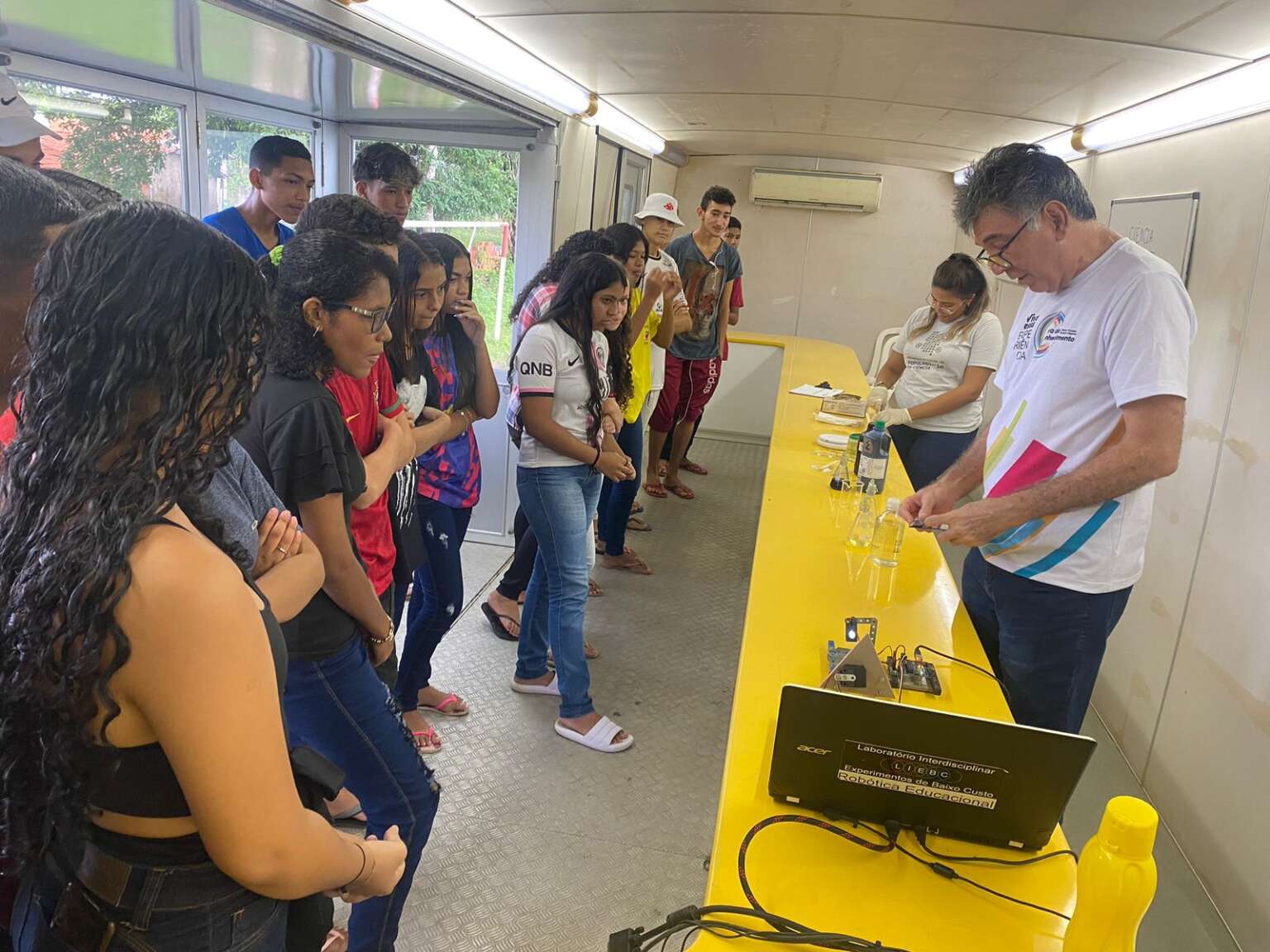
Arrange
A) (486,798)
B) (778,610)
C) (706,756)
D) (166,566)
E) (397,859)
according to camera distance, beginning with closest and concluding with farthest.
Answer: (166,566) < (397,859) < (778,610) < (486,798) < (706,756)

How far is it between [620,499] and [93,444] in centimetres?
329

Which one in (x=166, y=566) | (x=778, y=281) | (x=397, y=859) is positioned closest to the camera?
(x=166, y=566)

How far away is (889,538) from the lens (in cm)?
229

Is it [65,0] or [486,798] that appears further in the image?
[486,798]

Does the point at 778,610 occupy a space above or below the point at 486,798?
above

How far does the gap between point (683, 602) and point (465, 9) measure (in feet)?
8.26

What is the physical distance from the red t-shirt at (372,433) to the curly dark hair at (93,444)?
2.68 feet

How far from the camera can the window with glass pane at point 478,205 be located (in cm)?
397

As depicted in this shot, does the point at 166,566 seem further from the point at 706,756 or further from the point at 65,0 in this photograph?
the point at 706,756

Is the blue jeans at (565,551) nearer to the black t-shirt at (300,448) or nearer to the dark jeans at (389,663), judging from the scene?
the dark jeans at (389,663)

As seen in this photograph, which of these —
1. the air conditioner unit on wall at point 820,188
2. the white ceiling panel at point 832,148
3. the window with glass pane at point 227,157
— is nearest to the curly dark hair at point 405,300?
the window with glass pane at point 227,157

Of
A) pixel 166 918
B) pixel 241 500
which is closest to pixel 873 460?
pixel 241 500

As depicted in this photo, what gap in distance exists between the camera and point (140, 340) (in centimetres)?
74

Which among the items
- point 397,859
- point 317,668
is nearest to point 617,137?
point 317,668
